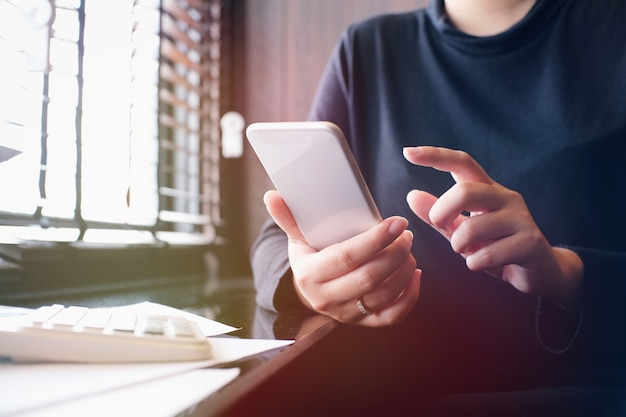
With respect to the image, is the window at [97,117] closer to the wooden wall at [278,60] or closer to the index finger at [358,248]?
the wooden wall at [278,60]

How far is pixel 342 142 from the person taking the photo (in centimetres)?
47

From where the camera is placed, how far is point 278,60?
162 centimetres

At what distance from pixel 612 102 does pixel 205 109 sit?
3.49 ft

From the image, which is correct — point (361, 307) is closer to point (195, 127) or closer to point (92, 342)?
point (92, 342)

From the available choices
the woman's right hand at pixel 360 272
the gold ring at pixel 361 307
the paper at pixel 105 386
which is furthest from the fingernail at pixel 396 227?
the paper at pixel 105 386

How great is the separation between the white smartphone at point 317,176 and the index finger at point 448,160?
6cm

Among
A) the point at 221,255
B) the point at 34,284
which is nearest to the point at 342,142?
the point at 34,284

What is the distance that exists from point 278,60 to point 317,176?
120 cm

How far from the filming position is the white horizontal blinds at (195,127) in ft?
4.53

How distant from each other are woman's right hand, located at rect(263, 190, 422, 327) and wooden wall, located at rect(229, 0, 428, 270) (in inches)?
40.3

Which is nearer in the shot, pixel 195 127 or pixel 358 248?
pixel 358 248

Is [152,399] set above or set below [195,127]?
below

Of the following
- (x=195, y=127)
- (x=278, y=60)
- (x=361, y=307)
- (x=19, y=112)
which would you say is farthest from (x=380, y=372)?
(x=278, y=60)

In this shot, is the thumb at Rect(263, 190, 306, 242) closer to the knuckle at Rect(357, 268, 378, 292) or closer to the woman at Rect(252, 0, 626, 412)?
the woman at Rect(252, 0, 626, 412)
